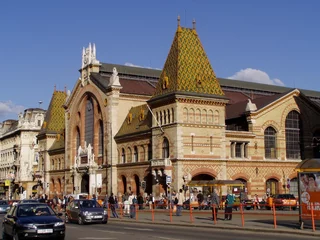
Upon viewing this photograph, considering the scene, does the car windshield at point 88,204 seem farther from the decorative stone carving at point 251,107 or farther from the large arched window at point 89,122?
the large arched window at point 89,122

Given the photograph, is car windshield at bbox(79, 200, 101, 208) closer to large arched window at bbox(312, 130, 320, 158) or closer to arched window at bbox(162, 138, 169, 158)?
arched window at bbox(162, 138, 169, 158)

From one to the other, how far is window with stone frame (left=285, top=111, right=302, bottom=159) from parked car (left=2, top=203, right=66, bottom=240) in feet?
152

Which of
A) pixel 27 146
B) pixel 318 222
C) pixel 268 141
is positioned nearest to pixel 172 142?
pixel 268 141

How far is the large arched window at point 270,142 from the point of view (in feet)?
203

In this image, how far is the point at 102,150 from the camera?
2749 inches

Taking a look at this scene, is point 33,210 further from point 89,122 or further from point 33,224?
point 89,122

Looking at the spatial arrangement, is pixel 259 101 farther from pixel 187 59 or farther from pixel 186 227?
pixel 186 227

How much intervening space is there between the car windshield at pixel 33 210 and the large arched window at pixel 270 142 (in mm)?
42869

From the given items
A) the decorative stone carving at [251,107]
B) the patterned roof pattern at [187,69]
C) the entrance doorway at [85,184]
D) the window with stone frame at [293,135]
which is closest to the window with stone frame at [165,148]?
the patterned roof pattern at [187,69]

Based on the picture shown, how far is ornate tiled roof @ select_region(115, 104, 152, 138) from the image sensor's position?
202ft

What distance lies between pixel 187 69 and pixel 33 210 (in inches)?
1415

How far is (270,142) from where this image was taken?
62250mm

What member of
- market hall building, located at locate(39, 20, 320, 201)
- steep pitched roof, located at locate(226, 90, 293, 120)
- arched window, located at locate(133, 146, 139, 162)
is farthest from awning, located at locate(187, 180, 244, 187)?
steep pitched roof, located at locate(226, 90, 293, 120)

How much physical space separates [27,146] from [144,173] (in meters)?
55.9
